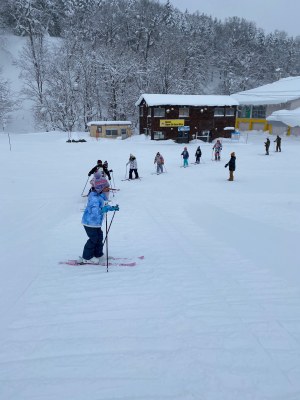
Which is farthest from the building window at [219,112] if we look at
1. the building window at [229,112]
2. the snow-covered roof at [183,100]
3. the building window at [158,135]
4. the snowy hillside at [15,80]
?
the snowy hillside at [15,80]

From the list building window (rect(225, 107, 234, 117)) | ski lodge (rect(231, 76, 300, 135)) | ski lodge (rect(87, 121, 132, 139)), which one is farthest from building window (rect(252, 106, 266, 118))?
ski lodge (rect(87, 121, 132, 139))

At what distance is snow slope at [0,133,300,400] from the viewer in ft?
10.7

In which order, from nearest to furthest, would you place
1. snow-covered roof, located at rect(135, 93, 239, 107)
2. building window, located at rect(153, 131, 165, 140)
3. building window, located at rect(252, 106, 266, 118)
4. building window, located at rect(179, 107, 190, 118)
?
snow-covered roof, located at rect(135, 93, 239, 107), building window, located at rect(153, 131, 165, 140), building window, located at rect(179, 107, 190, 118), building window, located at rect(252, 106, 266, 118)

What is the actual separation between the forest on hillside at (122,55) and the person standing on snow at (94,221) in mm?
38679

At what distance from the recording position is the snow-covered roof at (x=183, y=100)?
111 feet

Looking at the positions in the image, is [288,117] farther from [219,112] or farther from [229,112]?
[219,112]

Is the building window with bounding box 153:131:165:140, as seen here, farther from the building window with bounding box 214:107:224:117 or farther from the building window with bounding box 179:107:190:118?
the building window with bounding box 214:107:224:117

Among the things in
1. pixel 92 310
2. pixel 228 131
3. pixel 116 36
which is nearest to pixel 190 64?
pixel 116 36

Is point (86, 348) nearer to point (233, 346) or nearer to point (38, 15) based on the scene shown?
point (233, 346)

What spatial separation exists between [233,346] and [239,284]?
1.78m

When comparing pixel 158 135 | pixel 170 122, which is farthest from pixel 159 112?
pixel 158 135

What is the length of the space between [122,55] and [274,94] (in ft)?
72.0

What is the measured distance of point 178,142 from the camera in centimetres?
3481

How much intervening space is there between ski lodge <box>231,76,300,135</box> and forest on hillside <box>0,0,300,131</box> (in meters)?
9.80
